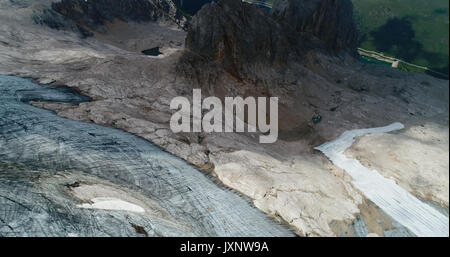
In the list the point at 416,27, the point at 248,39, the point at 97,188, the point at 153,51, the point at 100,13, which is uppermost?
the point at 100,13

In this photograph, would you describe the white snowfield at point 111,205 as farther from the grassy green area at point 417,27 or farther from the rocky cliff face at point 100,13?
the rocky cliff face at point 100,13

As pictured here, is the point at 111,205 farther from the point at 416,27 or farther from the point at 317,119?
the point at 317,119

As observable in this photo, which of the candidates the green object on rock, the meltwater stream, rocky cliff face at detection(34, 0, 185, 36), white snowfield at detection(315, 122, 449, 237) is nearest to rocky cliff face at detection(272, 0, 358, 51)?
the green object on rock

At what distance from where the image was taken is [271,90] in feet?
69.8

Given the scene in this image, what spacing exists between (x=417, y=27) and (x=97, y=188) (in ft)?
36.4

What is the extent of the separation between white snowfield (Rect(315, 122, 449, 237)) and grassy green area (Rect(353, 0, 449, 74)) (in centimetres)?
395

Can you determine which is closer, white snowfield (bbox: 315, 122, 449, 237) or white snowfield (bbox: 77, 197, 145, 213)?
white snowfield (bbox: 77, 197, 145, 213)

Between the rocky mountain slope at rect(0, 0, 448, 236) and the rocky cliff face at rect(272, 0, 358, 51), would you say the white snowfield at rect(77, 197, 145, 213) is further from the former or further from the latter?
the rocky cliff face at rect(272, 0, 358, 51)

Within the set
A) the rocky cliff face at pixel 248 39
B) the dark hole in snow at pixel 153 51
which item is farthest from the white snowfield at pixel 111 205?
the dark hole in snow at pixel 153 51

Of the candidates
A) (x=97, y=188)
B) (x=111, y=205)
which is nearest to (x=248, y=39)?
(x=97, y=188)

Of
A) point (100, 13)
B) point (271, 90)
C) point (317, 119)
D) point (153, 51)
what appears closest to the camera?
point (317, 119)

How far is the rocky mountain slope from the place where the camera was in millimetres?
9742
